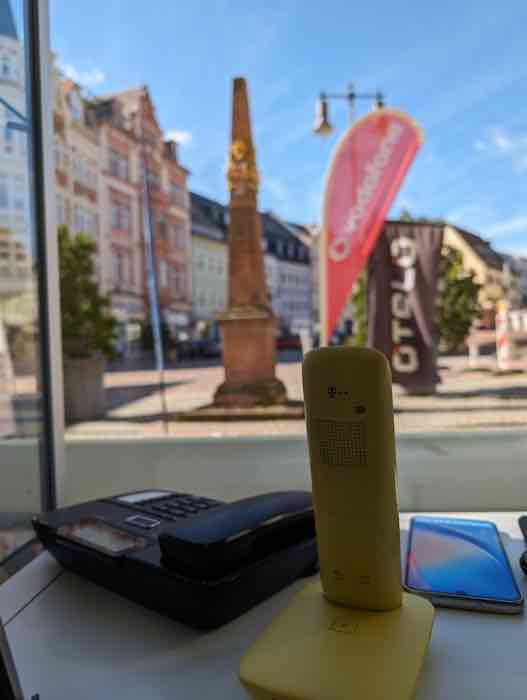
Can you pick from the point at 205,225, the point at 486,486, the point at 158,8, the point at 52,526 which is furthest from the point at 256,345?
the point at 205,225

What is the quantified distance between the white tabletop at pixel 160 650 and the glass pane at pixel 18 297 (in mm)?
264

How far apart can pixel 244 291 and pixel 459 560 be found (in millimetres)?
3400

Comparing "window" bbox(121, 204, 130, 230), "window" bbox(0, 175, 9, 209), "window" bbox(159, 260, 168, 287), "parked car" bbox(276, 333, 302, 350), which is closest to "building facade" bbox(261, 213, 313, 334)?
"window" bbox(159, 260, 168, 287)

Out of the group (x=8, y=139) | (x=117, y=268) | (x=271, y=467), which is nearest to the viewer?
(x=8, y=139)

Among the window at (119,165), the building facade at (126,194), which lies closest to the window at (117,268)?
→ the building facade at (126,194)

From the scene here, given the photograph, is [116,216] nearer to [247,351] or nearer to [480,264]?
[480,264]

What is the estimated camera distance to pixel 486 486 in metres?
0.83

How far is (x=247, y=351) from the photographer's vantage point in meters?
3.68

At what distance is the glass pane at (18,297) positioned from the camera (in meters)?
0.69

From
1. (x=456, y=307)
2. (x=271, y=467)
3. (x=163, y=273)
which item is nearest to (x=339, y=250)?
(x=271, y=467)

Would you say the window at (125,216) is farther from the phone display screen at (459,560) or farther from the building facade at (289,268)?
the phone display screen at (459,560)

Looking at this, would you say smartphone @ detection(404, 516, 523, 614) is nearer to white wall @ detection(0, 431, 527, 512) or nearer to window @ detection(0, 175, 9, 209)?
white wall @ detection(0, 431, 527, 512)

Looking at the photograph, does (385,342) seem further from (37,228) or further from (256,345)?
(37,228)

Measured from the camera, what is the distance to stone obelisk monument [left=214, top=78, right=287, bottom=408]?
A: 363cm
